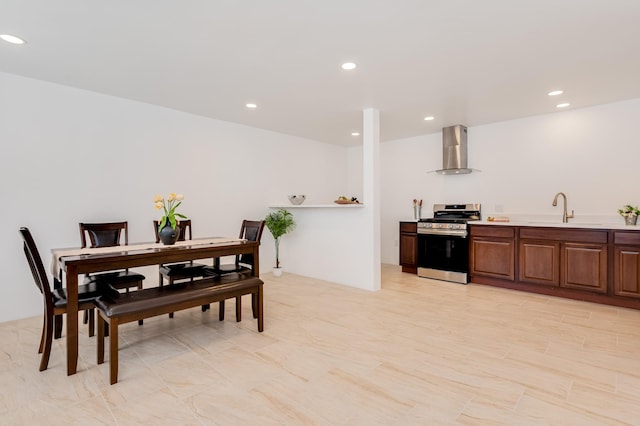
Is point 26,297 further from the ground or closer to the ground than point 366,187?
closer to the ground

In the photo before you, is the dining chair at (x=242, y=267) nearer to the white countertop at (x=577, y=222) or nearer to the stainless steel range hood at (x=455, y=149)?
the white countertop at (x=577, y=222)

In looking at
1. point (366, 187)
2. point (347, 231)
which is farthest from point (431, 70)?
point (347, 231)

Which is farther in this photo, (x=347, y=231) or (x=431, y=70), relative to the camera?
(x=347, y=231)

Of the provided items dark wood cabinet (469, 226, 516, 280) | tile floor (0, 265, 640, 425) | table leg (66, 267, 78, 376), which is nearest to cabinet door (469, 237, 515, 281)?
dark wood cabinet (469, 226, 516, 280)

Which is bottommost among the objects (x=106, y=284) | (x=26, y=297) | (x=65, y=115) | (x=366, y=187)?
(x=26, y=297)

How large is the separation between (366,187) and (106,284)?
3031mm

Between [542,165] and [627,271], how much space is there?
1.67 meters

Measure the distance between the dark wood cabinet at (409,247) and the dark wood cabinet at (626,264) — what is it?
7.90 feet

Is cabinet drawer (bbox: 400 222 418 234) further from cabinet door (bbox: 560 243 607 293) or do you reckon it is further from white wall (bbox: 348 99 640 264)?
cabinet door (bbox: 560 243 607 293)

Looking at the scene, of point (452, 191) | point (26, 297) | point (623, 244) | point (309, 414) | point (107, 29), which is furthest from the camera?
point (452, 191)

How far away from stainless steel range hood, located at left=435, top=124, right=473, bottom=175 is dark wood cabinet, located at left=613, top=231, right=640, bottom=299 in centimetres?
210

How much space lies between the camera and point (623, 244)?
135 inches

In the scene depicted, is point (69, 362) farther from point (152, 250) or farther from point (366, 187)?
point (366, 187)

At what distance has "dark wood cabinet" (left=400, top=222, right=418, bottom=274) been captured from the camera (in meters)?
5.25
